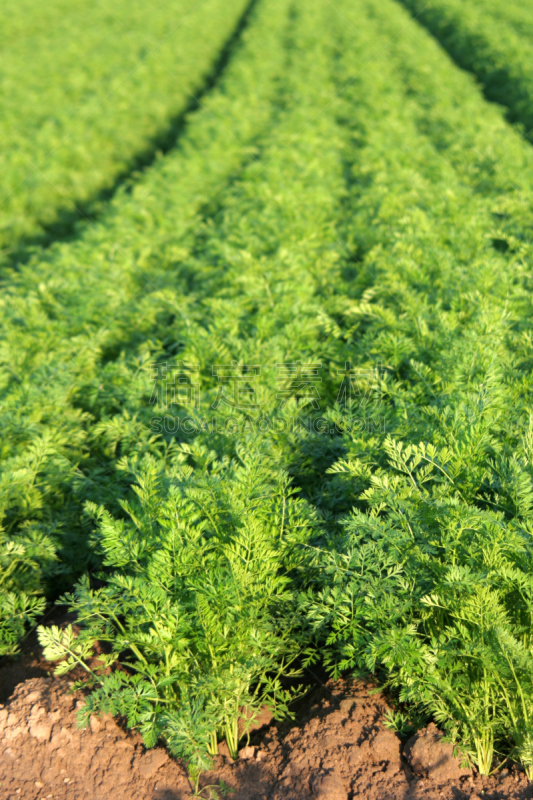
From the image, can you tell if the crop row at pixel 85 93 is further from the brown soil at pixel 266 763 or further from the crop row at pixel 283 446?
the brown soil at pixel 266 763

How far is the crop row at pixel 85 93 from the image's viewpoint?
9.45 metres

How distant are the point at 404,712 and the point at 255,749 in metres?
0.72

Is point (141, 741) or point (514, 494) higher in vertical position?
point (514, 494)

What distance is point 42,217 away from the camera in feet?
29.3

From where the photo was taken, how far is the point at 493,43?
544 inches

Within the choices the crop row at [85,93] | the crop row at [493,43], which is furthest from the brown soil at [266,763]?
the crop row at [493,43]

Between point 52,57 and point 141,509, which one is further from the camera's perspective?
point 52,57

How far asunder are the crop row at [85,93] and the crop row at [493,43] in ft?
23.3

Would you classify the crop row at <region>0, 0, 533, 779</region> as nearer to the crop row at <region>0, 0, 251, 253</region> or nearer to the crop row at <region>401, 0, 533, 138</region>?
the crop row at <region>0, 0, 251, 253</region>

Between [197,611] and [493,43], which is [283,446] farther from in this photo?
[493,43]

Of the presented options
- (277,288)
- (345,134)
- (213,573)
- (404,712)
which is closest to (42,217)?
(345,134)

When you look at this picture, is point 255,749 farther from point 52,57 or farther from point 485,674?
point 52,57

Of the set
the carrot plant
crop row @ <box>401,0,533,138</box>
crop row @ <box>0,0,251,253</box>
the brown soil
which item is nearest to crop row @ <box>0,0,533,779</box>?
the carrot plant

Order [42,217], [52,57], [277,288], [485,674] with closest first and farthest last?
[485,674] → [277,288] → [42,217] → [52,57]
